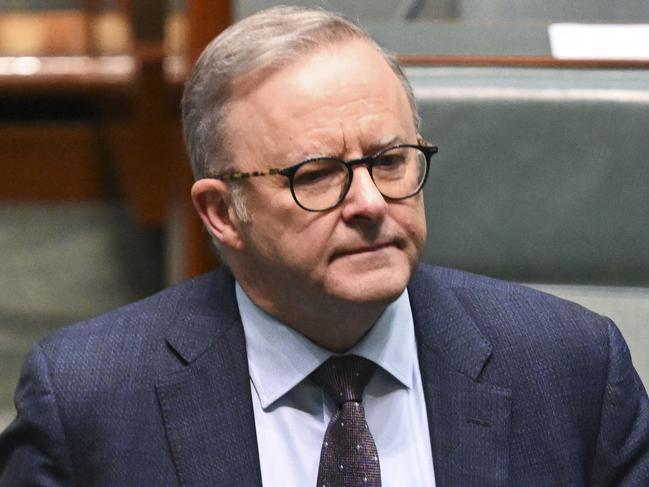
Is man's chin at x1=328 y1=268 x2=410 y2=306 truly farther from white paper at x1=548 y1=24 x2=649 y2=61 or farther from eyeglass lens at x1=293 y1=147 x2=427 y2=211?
white paper at x1=548 y1=24 x2=649 y2=61

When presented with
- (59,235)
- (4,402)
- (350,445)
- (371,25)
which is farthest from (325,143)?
(59,235)

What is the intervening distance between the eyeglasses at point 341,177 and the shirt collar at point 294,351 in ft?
0.27

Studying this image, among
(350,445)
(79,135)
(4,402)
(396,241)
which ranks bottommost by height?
(4,402)

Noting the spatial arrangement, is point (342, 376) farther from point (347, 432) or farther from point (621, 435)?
point (621, 435)

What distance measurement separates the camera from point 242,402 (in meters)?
0.83

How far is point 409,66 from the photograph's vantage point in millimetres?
1032

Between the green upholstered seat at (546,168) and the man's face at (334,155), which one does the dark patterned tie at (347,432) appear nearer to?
the man's face at (334,155)

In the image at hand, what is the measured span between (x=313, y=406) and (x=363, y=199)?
0.54 feet

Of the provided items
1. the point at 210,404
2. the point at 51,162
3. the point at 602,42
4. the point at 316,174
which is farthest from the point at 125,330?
the point at 51,162

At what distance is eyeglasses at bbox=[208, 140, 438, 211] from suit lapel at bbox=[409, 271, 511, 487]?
0.13m

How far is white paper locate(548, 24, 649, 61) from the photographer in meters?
1.03

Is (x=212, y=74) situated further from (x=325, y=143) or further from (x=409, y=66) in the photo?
(x=409, y=66)

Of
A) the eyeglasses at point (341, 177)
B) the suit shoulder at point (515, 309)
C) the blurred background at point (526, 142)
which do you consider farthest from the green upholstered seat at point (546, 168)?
the eyeglasses at point (341, 177)

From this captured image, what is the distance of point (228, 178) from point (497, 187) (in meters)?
0.28
